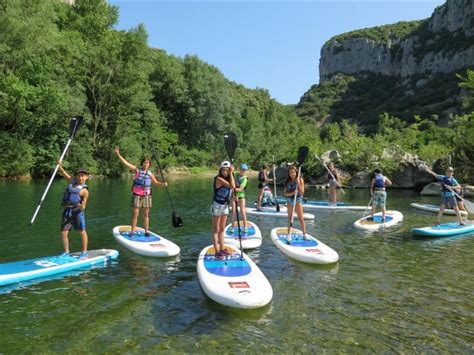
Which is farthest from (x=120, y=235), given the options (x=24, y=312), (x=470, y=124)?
(x=470, y=124)

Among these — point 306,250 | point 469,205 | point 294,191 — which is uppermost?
point 294,191

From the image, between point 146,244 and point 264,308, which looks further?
point 146,244

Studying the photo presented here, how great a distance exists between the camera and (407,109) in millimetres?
103562

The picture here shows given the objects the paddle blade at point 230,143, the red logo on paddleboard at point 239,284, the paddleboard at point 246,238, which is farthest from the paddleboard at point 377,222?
the red logo on paddleboard at point 239,284

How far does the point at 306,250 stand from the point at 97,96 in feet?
136

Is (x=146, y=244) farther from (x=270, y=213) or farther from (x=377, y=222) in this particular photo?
(x=377, y=222)

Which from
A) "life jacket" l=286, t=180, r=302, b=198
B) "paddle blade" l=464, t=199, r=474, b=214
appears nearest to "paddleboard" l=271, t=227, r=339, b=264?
"life jacket" l=286, t=180, r=302, b=198

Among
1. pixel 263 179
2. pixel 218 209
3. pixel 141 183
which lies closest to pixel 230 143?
pixel 218 209

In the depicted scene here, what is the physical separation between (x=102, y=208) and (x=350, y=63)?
156216 mm

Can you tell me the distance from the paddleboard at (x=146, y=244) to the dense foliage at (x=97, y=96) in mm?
21554

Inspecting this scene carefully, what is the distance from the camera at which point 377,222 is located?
Result: 45.9 ft

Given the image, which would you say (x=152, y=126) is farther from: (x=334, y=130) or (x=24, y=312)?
(x=24, y=312)

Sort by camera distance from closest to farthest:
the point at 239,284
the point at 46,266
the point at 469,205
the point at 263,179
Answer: the point at 239,284 < the point at 46,266 < the point at 469,205 < the point at 263,179

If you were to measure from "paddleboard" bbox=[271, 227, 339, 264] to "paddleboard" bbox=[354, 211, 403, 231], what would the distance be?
3.65m
